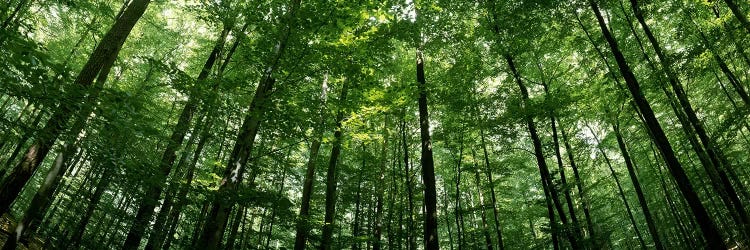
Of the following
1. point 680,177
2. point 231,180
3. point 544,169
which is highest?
point 544,169

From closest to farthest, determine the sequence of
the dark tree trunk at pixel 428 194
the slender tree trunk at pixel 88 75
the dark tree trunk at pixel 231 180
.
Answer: the dark tree trunk at pixel 231 180
the slender tree trunk at pixel 88 75
the dark tree trunk at pixel 428 194

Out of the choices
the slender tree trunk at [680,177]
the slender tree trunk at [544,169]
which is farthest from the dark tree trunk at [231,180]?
the slender tree trunk at [544,169]

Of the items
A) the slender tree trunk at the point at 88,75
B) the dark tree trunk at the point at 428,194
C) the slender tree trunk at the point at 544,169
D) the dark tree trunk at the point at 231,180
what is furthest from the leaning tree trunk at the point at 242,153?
the slender tree trunk at the point at 544,169

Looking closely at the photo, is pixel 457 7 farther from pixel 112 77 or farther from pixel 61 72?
pixel 112 77

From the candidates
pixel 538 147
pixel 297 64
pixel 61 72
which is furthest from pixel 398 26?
pixel 61 72

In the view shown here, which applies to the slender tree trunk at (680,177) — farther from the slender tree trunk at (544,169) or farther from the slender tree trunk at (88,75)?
the slender tree trunk at (88,75)

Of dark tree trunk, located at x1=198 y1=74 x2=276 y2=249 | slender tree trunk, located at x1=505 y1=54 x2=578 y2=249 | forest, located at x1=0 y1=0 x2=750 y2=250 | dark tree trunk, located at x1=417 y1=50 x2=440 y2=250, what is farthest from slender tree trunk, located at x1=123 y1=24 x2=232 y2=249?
slender tree trunk, located at x1=505 y1=54 x2=578 y2=249

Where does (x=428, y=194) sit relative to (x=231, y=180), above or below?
above

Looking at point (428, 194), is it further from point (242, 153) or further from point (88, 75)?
point (88, 75)

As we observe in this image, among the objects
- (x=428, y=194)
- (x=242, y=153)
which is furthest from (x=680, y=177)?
Answer: (x=242, y=153)

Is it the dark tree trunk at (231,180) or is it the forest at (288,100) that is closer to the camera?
the forest at (288,100)

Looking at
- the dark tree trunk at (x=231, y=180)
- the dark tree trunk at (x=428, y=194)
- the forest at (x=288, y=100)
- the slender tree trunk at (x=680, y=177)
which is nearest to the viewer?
the forest at (x=288, y=100)

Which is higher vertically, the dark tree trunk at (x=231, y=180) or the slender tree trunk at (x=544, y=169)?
the slender tree trunk at (x=544, y=169)

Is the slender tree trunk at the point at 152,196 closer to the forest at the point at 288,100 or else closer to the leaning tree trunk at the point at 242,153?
the forest at the point at 288,100
